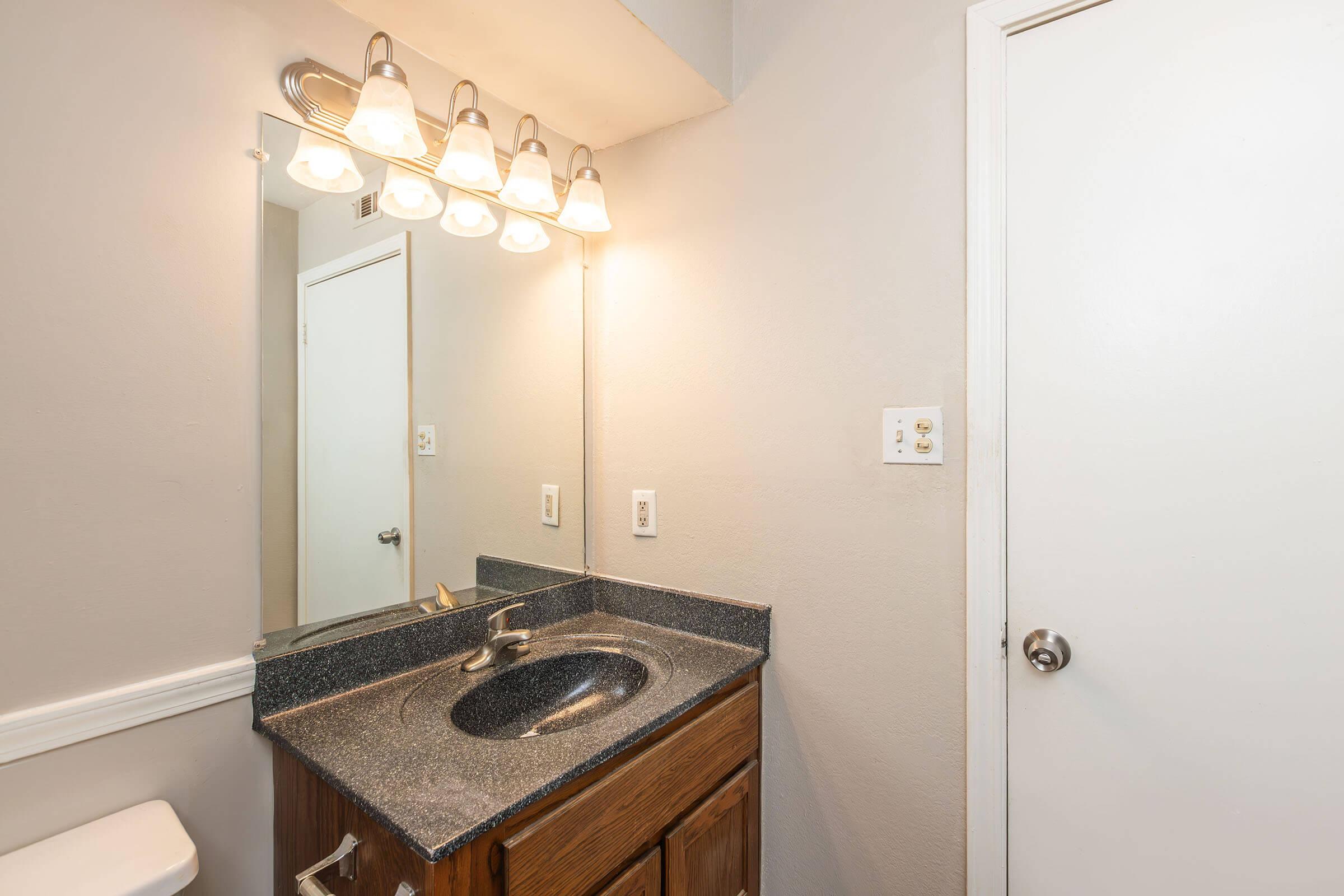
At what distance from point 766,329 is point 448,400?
757 millimetres

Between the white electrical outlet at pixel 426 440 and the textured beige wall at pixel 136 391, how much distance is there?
32 cm

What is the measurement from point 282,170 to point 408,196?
0.25 m

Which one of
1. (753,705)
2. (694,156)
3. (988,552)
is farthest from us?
(694,156)

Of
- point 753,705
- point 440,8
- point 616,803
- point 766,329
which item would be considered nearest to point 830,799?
point 753,705

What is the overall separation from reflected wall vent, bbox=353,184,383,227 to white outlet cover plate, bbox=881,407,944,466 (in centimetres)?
112

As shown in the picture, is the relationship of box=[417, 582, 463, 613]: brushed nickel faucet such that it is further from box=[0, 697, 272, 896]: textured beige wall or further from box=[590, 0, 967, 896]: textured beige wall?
box=[590, 0, 967, 896]: textured beige wall

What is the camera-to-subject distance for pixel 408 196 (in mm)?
1258

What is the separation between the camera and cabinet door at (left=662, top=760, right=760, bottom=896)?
107 cm

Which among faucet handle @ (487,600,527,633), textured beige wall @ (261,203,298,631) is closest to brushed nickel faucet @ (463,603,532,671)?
faucet handle @ (487,600,527,633)

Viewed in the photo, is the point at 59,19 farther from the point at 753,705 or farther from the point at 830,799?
the point at 830,799

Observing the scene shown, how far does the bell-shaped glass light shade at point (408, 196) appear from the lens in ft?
4.01

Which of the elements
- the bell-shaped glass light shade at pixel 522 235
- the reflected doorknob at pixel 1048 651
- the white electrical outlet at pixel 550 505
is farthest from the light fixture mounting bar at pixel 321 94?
the reflected doorknob at pixel 1048 651

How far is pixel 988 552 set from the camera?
3.54ft

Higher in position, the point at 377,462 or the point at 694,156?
the point at 694,156
